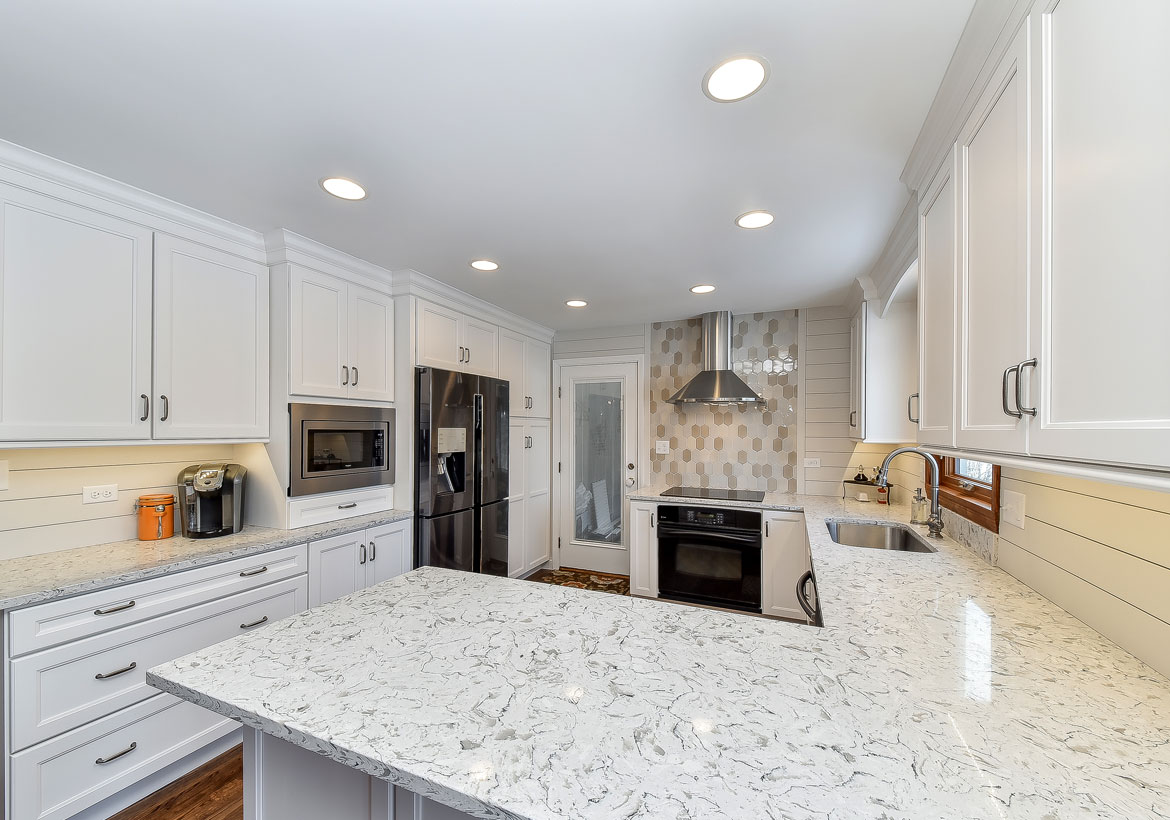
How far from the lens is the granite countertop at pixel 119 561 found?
1615 mm

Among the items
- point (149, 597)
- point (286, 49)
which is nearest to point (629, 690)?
point (286, 49)

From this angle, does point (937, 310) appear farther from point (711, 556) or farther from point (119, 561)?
point (119, 561)

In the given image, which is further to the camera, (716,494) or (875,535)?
(716,494)

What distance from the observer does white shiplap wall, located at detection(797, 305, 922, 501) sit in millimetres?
3762

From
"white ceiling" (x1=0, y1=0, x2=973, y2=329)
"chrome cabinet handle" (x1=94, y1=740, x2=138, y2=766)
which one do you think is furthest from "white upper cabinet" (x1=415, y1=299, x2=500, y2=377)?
"chrome cabinet handle" (x1=94, y1=740, x2=138, y2=766)

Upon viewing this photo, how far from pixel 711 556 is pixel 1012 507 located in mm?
2030

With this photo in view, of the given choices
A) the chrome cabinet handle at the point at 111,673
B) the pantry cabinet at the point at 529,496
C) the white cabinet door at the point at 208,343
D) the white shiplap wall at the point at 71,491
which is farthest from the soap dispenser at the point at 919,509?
the white shiplap wall at the point at 71,491

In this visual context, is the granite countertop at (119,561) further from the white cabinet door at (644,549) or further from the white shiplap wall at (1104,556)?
the white shiplap wall at (1104,556)

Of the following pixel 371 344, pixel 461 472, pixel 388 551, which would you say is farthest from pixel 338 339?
pixel 388 551

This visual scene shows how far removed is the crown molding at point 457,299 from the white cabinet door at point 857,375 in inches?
100

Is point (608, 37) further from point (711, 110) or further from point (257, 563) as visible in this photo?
point (257, 563)

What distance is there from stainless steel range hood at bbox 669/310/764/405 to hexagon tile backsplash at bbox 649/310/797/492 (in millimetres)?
161

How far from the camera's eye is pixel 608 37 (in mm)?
1180

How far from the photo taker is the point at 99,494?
83.8 inches
